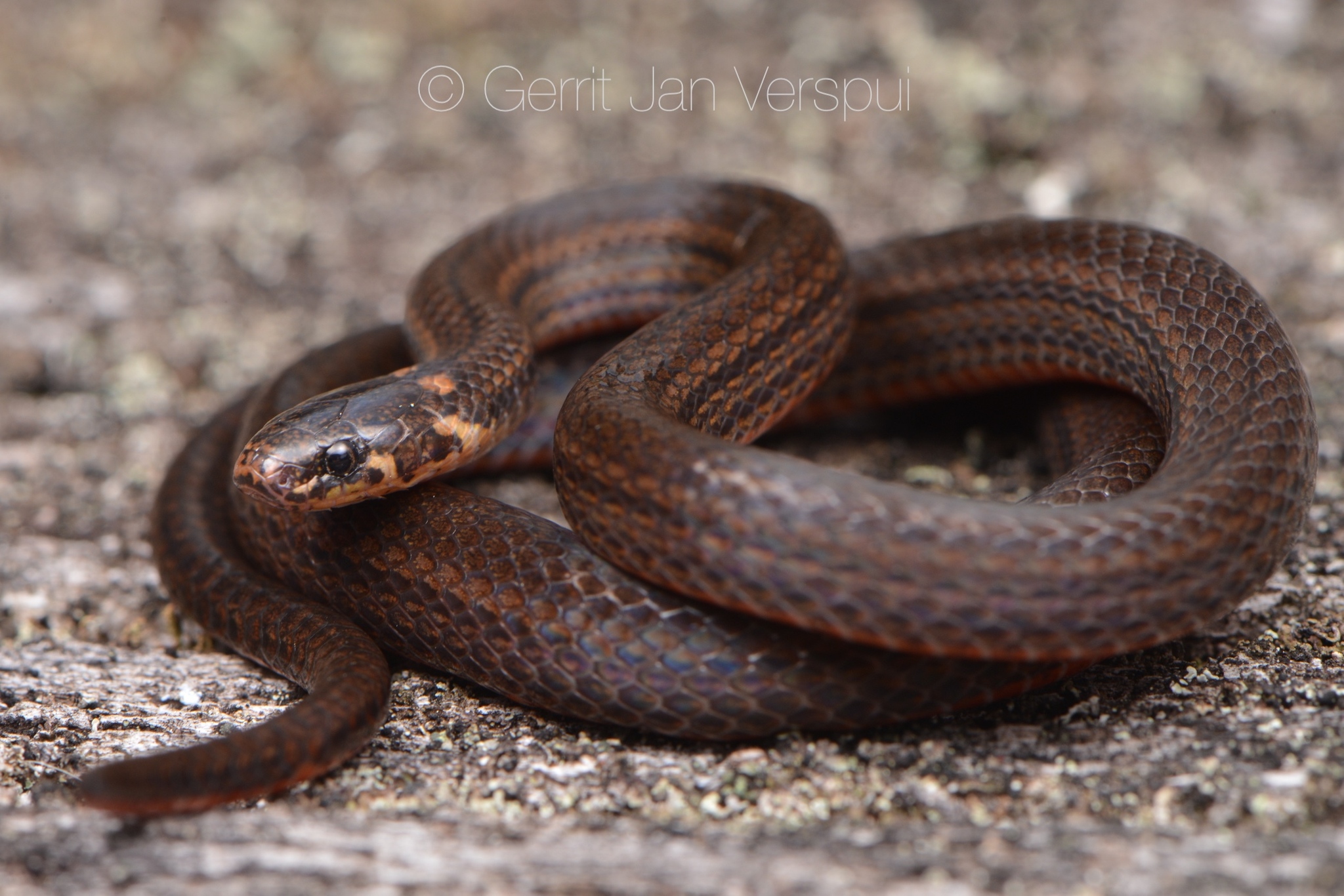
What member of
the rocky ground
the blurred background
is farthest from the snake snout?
the blurred background

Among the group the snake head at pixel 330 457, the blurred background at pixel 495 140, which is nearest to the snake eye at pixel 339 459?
the snake head at pixel 330 457

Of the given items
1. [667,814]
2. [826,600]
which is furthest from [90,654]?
[826,600]

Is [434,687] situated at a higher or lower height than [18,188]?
lower

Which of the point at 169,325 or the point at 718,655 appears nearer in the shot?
the point at 718,655

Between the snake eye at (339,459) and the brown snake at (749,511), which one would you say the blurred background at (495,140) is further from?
the snake eye at (339,459)

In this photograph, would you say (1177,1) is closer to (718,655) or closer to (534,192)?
(534,192)

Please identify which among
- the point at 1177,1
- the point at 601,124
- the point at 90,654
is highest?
the point at 1177,1
